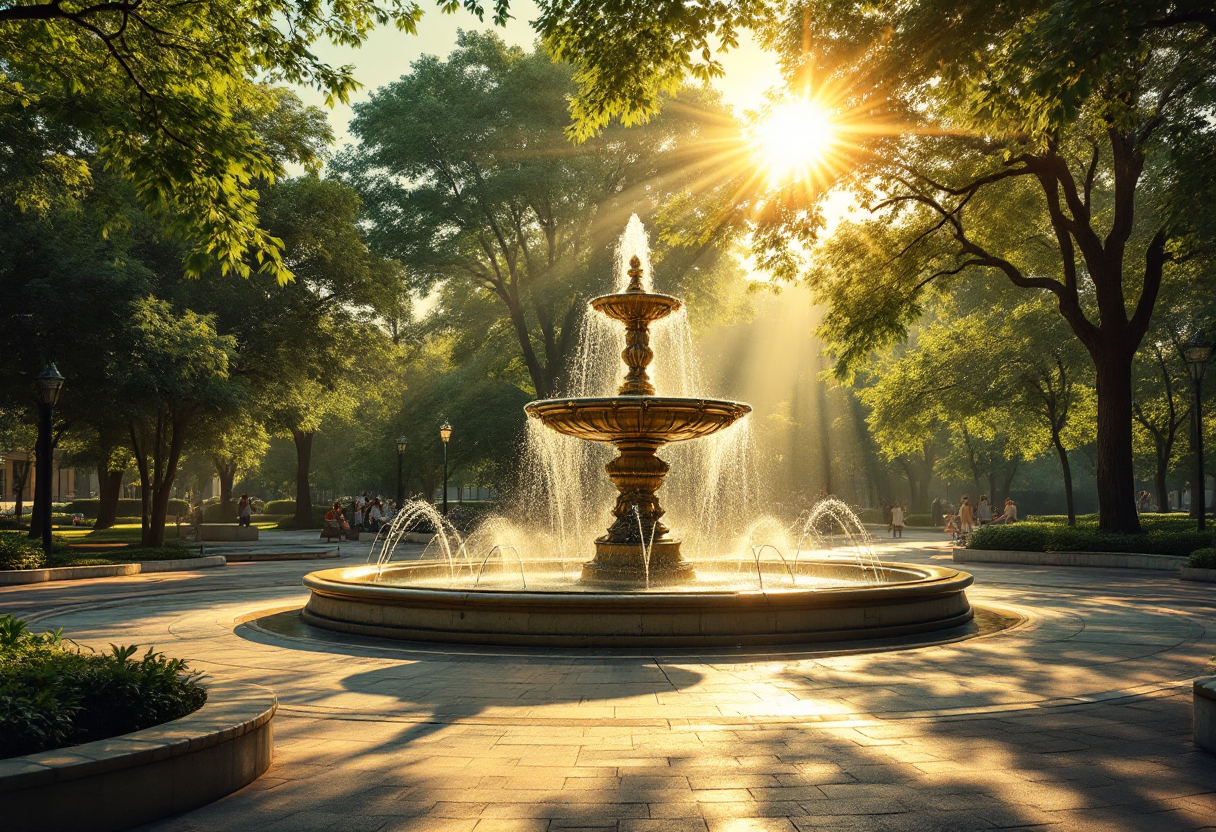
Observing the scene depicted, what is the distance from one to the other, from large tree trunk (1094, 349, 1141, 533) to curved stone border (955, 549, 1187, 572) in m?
1.55

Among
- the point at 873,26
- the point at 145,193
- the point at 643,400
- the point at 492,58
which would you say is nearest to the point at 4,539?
the point at 145,193

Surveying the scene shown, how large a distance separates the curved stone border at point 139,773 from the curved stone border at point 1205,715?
5.89 metres

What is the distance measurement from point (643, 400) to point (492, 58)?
26978 millimetres

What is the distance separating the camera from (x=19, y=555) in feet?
62.1

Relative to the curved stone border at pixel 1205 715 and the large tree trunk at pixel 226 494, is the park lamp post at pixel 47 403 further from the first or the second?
the large tree trunk at pixel 226 494

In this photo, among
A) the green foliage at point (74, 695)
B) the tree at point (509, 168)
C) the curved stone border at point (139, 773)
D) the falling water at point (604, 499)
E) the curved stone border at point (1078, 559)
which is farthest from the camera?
the tree at point (509, 168)

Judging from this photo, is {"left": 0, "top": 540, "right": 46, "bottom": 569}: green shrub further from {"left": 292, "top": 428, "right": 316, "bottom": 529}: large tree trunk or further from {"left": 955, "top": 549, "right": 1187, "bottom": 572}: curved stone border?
{"left": 292, "top": 428, "right": 316, "bottom": 529}: large tree trunk

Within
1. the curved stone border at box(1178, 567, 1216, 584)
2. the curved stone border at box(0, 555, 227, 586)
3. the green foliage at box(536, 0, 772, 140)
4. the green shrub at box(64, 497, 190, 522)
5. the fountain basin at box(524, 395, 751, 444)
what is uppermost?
the green foliage at box(536, 0, 772, 140)

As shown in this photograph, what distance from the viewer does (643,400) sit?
487 inches

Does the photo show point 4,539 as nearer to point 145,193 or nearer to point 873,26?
point 145,193

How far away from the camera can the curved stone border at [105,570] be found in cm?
1817

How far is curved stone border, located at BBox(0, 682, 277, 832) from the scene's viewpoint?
405cm

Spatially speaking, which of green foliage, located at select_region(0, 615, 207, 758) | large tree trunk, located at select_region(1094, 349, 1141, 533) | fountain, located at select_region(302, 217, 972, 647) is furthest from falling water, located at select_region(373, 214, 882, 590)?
green foliage, located at select_region(0, 615, 207, 758)

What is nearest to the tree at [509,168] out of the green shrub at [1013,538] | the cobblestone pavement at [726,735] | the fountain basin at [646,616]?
the green shrub at [1013,538]
